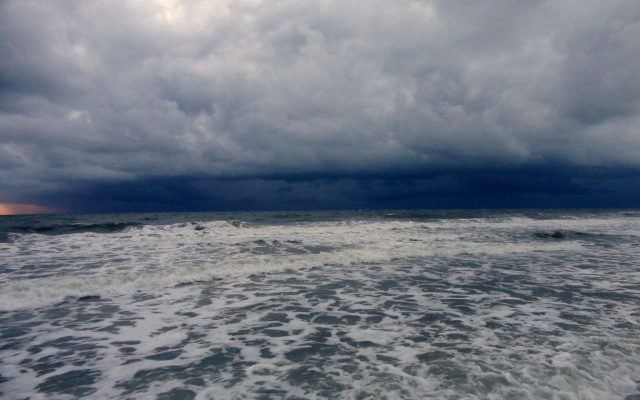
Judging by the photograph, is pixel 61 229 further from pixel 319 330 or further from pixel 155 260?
pixel 319 330

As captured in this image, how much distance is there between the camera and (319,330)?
6.59 meters

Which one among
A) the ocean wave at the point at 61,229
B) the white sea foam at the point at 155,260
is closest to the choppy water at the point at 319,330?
the white sea foam at the point at 155,260

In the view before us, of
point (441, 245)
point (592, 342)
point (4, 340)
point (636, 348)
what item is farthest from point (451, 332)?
point (441, 245)

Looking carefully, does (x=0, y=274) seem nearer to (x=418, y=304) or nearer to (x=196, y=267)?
(x=196, y=267)

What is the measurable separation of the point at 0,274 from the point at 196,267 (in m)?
6.02

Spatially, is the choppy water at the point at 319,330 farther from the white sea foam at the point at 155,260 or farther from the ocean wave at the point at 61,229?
the ocean wave at the point at 61,229

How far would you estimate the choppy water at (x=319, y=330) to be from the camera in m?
4.52

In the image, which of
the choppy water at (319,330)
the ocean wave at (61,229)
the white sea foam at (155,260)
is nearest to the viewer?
the choppy water at (319,330)

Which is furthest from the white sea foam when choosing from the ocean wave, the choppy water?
the ocean wave

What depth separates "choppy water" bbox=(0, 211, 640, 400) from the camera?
4.52 meters

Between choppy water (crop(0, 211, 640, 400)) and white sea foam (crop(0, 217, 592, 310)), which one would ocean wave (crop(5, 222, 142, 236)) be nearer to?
white sea foam (crop(0, 217, 592, 310))

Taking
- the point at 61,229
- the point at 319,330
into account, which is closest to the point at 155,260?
the point at 319,330

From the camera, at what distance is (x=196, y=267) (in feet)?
41.2

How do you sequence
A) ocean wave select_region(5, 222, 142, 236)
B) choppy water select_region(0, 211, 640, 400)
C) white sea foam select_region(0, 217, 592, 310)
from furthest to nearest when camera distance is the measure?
ocean wave select_region(5, 222, 142, 236) < white sea foam select_region(0, 217, 592, 310) < choppy water select_region(0, 211, 640, 400)
